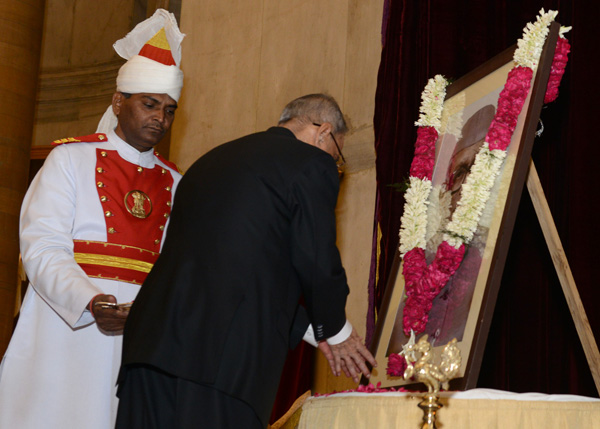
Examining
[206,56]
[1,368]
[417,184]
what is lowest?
[1,368]

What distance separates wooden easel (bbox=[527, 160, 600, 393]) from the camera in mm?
3404

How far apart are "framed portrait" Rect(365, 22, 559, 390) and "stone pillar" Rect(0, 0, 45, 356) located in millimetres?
3410

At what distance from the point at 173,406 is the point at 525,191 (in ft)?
9.25

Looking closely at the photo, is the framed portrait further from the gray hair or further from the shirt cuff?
the gray hair

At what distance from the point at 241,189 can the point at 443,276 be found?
121 cm

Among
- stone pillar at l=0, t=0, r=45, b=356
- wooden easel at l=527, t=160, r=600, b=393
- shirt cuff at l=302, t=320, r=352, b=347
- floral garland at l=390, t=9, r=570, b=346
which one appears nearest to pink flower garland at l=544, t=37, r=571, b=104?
floral garland at l=390, t=9, r=570, b=346

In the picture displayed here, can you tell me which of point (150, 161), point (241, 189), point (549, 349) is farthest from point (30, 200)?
point (549, 349)

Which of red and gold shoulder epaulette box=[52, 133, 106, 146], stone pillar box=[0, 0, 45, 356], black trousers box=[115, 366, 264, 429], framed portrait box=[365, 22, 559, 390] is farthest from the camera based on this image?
stone pillar box=[0, 0, 45, 356]

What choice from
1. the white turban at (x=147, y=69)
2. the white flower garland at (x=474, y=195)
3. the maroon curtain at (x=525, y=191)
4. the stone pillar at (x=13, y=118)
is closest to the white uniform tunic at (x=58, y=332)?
the white turban at (x=147, y=69)

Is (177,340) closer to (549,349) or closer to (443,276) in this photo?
(443,276)

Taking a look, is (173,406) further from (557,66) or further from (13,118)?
(13,118)

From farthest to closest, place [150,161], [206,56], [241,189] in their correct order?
[206,56] → [150,161] → [241,189]

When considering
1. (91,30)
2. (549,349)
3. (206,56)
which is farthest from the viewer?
(91,30)

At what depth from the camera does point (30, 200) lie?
3.56 meters
